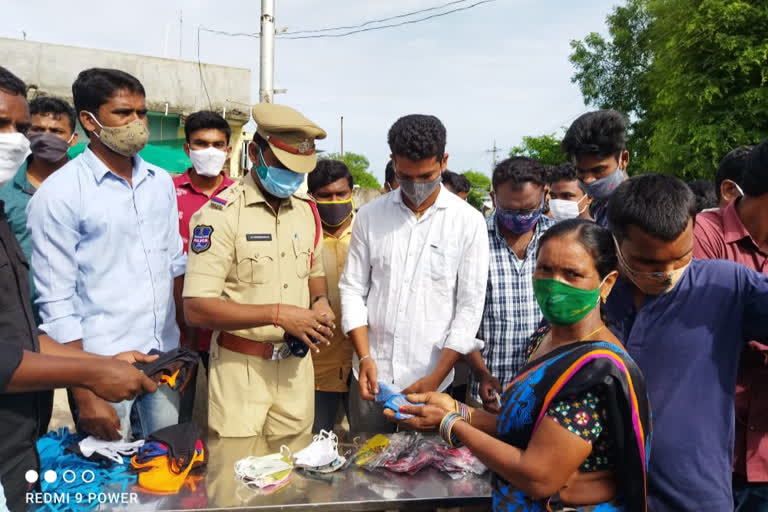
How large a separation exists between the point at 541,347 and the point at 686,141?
17.1 metres

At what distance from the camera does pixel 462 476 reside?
2.26m

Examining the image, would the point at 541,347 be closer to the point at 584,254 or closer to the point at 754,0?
the point at 584,254

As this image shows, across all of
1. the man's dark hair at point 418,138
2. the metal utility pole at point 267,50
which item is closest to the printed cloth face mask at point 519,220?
the man's dark hair at point 418,138

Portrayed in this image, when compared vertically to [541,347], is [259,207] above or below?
above

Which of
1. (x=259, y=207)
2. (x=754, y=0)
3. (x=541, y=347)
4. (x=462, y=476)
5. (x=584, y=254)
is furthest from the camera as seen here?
(x=754, y=0)

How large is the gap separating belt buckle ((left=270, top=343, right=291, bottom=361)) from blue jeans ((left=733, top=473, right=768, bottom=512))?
1876 mm

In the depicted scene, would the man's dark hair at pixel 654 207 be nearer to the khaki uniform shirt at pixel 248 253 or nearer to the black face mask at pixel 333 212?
the khaki uniform shirt at pixel 248 253

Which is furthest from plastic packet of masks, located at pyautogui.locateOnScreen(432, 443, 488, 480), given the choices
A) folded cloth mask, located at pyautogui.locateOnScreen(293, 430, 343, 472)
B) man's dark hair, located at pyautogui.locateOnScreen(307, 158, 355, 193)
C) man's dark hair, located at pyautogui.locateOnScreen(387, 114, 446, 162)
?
man's dark hair, located at pyautogui.locateOnScreen(307, 158, 355, 193)

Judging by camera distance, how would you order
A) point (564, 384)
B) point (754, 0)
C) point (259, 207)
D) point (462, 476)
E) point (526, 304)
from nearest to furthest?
point (564, 384)
point (462, 476)
point (259, 207)
point (526, 304)
point (754, 0)

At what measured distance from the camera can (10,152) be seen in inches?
70.4

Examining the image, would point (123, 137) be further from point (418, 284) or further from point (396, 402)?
point (396, 402)

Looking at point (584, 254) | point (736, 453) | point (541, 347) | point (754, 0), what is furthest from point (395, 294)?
point (754, 0)

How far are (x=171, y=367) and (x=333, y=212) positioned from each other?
1.51 metres

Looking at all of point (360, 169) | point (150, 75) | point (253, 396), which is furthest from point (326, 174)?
point (360, 169)
